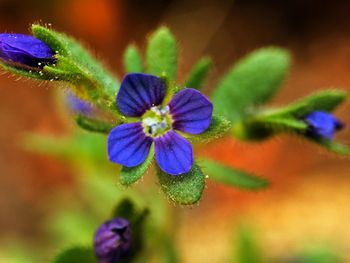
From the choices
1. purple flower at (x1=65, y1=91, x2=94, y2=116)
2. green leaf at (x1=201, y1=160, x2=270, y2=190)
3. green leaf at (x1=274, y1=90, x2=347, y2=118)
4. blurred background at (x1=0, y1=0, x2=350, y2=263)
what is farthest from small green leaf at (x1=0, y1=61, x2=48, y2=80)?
blurred background at (x1=0, y1=0, x2=350, y2=263)

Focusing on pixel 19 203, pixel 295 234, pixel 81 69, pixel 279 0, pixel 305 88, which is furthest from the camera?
pixel 279 0

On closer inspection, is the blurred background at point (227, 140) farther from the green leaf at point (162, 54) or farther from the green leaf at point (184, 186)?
the green leaf at point (184, 186)

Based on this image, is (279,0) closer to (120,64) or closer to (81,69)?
(120,64)

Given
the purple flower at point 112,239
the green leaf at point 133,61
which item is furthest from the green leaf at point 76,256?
the green leaf at point 133,61

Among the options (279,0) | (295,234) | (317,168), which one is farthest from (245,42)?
(295,234)

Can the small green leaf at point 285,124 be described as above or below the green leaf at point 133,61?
below

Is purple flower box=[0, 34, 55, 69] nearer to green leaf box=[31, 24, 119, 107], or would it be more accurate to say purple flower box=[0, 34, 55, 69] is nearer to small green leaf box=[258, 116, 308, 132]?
green leaf box=[31, 24, 119, 107]

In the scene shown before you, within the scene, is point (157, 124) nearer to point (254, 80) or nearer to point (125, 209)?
point (125, 209)
